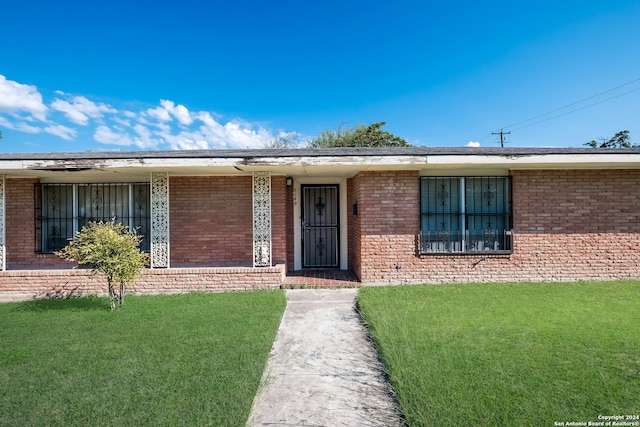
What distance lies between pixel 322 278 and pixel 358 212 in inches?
71.8

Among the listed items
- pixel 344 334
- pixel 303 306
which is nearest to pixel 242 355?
pixel 344 334

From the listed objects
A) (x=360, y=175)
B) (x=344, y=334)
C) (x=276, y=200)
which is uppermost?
(x=360, y=175)

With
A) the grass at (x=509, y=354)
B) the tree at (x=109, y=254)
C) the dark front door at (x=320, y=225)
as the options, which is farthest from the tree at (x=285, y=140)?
the grass at (x=509, y=354)

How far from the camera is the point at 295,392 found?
9.80 feet

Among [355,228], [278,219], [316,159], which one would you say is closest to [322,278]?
[355,228]

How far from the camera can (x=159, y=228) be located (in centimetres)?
720

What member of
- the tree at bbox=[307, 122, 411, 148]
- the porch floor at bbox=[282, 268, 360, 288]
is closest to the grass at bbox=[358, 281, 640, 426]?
the porch floor at bbox=[282, 268, 360, 288]

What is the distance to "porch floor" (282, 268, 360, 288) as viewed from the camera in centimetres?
717

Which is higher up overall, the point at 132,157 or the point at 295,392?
the point at 132,157

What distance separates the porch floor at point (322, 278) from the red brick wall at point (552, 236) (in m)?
0.57

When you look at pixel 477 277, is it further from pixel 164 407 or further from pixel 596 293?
pixel 164 407

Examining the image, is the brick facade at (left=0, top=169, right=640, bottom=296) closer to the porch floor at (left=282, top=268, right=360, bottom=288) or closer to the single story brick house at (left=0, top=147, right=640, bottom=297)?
the single story brick house at (left=0, top=147, right=640, bottom=297)

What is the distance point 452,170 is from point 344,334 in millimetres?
4742

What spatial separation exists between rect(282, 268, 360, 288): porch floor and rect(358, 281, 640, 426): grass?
127 centimetres
